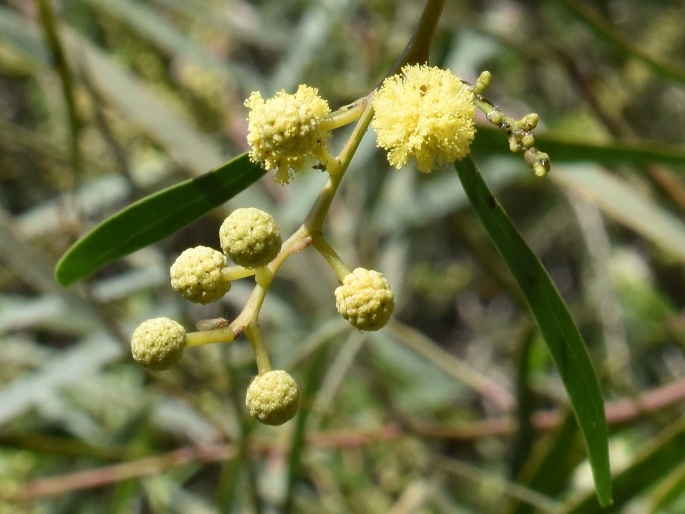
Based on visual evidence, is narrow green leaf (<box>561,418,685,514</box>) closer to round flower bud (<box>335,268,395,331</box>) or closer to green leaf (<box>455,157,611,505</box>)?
green leaf (<box>455,157,611,505</box>)

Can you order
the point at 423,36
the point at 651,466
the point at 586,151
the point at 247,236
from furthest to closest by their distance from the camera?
the point at 651,466 → the point at 586,151 → the point at 423,36 → the point at 247,236

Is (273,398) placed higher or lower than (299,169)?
lower

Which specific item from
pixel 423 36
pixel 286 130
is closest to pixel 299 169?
pixel 286 130

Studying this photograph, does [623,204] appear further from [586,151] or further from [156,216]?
[156,216]

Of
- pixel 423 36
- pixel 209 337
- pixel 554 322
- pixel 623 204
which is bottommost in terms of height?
pixel 554 322

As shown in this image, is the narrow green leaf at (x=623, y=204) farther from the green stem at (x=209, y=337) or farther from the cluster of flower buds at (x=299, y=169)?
the green stem at (x=209, y=337)

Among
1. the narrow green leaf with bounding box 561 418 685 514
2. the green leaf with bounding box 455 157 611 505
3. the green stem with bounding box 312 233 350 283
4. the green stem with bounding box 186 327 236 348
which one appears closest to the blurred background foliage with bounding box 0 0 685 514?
the narrow green leaf with bounding box 561 418 685 514

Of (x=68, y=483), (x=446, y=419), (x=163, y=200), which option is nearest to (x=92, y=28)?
(x=68, y=483)
